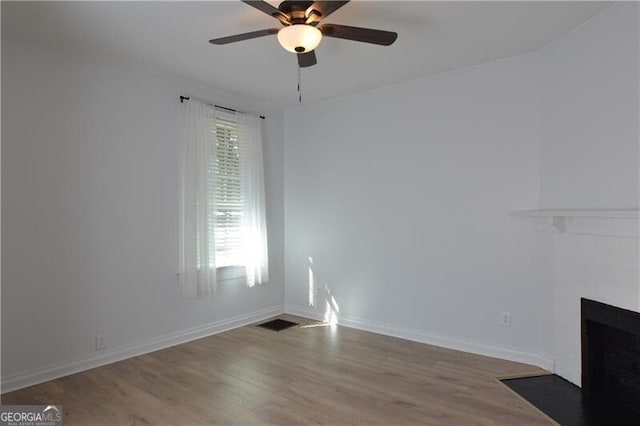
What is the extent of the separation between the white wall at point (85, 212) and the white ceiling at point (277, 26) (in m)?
0.30

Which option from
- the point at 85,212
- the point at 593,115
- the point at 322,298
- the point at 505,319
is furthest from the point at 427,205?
the point at 85,212

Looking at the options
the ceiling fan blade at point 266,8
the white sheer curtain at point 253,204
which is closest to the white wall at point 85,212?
the white sheer curtain at point 253,204

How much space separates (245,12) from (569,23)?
7.68 ft

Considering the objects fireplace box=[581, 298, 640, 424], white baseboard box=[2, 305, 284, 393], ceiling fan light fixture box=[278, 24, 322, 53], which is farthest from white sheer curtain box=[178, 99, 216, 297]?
fireplace box=[581, 298, 640, 424]

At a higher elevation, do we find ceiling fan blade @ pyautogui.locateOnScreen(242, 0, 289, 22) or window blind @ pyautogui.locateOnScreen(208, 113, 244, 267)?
ceiling fan blade @ pyautogui.locateOnScreen(242, 0, 289, 22)

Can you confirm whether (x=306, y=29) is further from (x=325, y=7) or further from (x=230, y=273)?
(x=230, y=273)

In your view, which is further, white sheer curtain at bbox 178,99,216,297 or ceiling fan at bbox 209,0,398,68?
white sheer curtain at bbox 178,99,216,297

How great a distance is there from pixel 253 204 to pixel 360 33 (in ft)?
8.34

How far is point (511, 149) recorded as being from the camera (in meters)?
3.31

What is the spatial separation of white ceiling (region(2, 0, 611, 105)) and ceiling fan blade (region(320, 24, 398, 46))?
0.24 m

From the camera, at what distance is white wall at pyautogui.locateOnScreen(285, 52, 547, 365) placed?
130 inches

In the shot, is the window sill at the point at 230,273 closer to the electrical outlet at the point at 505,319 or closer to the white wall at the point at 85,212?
the white wall at the point at 85,212

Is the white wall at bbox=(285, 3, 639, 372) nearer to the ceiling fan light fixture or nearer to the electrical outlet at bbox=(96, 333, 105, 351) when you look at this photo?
the ceiling fan light fixture

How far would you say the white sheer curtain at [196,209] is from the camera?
149 inches
